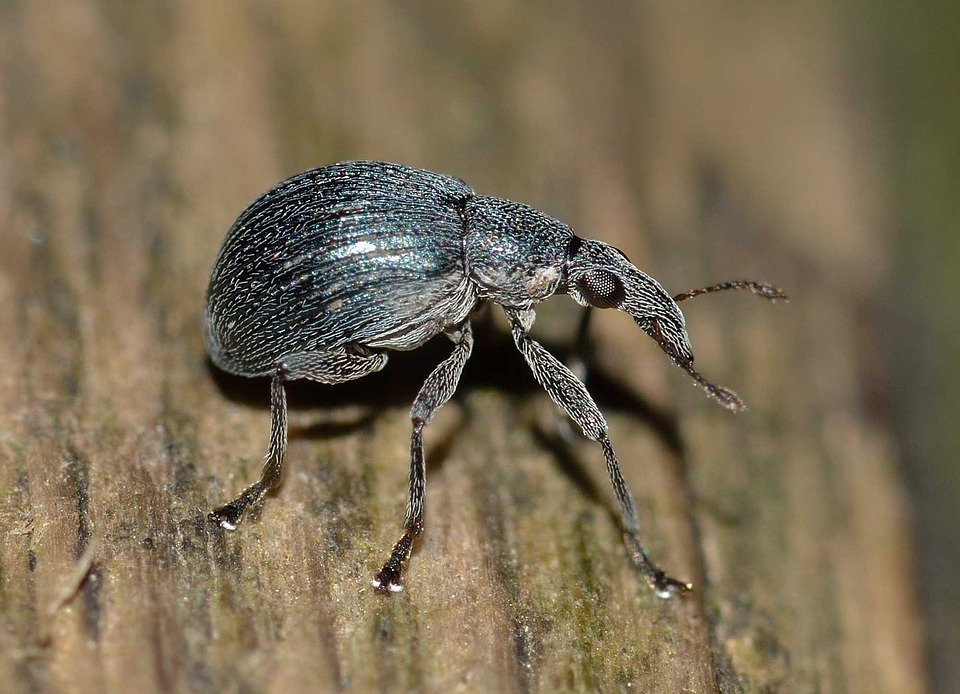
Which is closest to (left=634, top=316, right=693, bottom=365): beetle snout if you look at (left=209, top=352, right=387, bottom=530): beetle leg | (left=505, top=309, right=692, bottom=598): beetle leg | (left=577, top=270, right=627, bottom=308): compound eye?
(left=577, top=270, right=627, bottom=308): compound eye

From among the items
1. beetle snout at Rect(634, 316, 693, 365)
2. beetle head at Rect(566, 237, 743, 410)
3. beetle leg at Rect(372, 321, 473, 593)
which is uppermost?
beetle head at Rect(566, 237, 743, 410)

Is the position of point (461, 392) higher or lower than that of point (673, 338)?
lower

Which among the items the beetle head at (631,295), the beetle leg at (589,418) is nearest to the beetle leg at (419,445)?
the beetle leg at (589,418)

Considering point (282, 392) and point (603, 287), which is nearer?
point (282, 392)

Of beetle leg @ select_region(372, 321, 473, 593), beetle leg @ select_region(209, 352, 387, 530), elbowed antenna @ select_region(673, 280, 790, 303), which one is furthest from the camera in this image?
elbowed antenna @ select_region(673, 280, 790, 303)

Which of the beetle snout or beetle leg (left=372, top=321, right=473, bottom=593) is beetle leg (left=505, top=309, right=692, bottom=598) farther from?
the beetle snout

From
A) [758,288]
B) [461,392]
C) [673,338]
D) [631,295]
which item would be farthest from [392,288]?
[758,288]

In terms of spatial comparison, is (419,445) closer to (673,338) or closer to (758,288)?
(673,338)
